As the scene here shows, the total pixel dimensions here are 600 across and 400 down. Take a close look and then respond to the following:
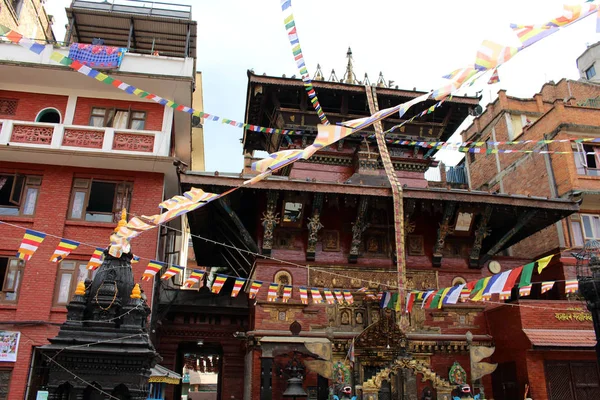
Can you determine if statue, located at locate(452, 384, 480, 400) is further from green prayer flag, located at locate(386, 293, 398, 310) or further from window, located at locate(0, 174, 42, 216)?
window, located at locate(0, 174, 42, 216)

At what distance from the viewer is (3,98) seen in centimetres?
1767

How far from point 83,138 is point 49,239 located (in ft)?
11.4

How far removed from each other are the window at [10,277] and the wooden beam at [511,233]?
15.4m

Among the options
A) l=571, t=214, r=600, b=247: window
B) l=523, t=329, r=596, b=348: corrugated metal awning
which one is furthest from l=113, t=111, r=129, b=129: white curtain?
l=571, t=214, r=600, b=247: window

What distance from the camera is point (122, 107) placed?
18.0 metres

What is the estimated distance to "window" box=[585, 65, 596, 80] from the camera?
1578 inches

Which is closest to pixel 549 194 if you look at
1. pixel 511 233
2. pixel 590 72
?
pixel 511 233

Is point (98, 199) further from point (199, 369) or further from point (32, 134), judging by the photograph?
point (199, 369)

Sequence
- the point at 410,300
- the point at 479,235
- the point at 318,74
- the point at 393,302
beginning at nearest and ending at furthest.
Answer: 1. the point at 410,300
2. the point at 393,302
3. the point at 479,235
4. the point at 318,74

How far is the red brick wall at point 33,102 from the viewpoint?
17.5m

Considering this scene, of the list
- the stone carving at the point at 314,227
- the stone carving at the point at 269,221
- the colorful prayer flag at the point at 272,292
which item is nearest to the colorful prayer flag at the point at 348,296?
the colorful prayer flag at the point at 272,292

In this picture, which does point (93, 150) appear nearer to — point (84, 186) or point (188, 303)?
point (84, 186)

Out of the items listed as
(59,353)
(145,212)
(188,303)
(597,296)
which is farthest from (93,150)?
(597,296)

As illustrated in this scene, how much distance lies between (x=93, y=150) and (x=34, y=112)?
2.92 meters
